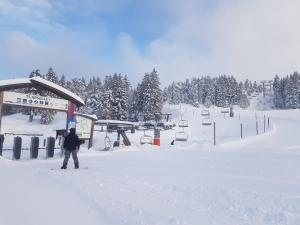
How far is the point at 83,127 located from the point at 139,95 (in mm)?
59162

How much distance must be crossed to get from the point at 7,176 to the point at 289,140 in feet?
109

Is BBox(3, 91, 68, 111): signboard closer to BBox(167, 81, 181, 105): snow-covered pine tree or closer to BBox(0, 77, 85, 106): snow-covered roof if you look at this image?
BBox(0, 77, 85, 106): snow-covered roof

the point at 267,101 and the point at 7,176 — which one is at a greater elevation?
the point at 267,101

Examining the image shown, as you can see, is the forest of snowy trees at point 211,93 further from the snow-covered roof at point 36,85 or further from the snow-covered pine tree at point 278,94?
the snow-covered roof at point 36,85

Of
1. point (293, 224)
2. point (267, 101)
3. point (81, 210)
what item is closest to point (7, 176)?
point (81, 210)

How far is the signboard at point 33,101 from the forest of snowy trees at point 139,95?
723cm

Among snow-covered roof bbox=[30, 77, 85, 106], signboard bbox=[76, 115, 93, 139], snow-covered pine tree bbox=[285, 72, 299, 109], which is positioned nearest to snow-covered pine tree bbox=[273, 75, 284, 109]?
snow-covered pine tree bbox=[285, 72, 299, 109]

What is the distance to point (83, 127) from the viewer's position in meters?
22.8

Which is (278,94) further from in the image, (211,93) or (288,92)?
(211,93)

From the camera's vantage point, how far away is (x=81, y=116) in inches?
895

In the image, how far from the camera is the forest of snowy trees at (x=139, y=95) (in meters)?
66.8

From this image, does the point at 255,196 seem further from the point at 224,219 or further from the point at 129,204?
the point at 129,204

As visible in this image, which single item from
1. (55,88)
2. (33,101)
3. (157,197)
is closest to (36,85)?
(33,101)

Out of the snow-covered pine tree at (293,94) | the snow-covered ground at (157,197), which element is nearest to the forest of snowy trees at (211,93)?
the snow-covered pine tree at (293,94)
